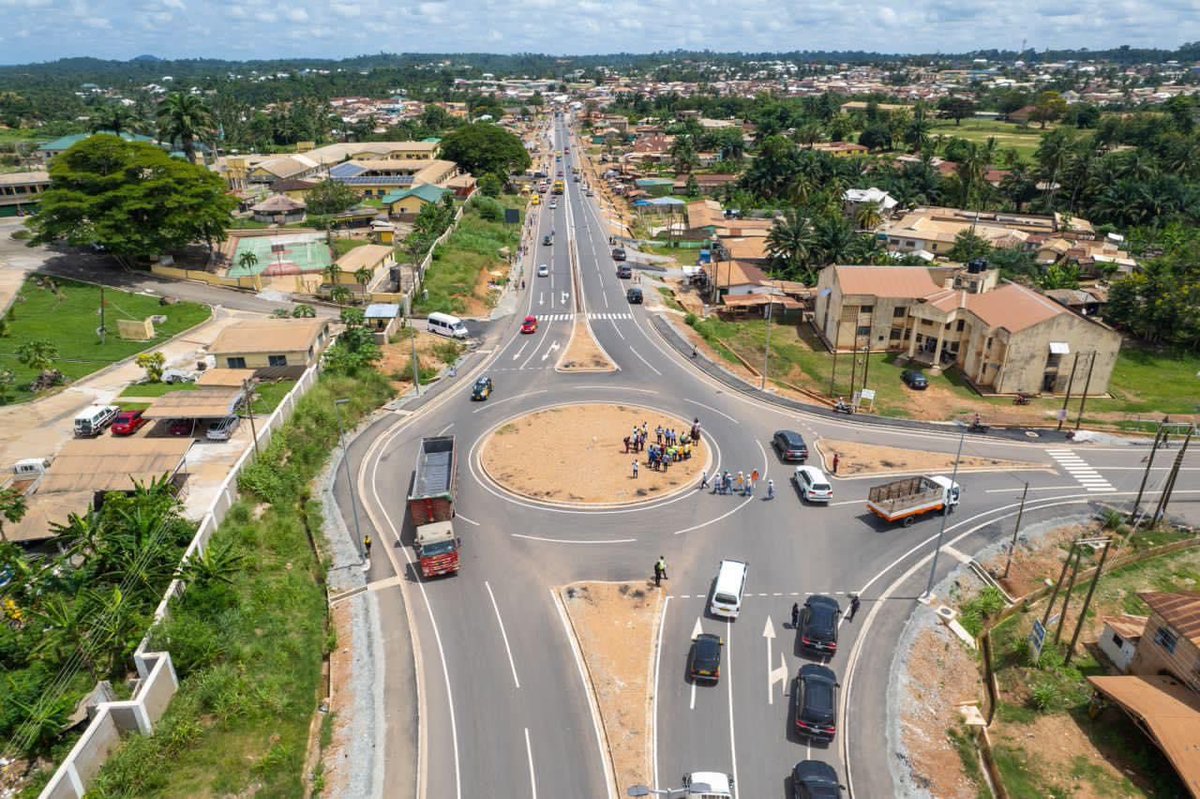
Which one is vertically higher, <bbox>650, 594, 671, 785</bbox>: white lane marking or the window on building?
the window on building

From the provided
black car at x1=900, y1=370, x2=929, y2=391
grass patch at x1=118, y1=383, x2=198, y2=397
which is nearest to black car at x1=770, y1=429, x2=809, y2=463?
black car at x1=900, y1=370, x2=929, y2=391

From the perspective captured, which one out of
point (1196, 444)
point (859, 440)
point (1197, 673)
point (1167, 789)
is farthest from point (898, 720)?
point (1196, 444)

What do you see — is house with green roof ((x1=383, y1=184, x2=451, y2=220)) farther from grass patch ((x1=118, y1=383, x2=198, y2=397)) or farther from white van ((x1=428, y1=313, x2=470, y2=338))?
grass patch ((x1=118, y1=383, x2=198, y2=397))

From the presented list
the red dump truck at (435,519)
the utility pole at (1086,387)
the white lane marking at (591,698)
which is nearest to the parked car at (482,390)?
the red dump truck at (435,519)

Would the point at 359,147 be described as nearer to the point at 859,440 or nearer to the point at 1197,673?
the point at 859,440

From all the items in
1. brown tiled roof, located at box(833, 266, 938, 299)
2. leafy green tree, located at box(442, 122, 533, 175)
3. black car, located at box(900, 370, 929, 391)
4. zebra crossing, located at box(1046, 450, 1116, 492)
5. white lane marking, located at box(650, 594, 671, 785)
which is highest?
leafy green tree, located at box(442, 122, 533, 175)

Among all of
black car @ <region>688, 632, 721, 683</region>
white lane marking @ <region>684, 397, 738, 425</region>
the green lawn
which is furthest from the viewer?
the green lawn

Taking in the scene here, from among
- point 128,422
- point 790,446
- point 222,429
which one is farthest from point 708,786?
point 128,422

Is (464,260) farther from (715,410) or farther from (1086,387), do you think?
(1086,387)

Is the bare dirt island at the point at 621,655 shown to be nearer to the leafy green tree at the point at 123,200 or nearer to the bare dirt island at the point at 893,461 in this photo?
the bare dirt island at the point at 893,461
